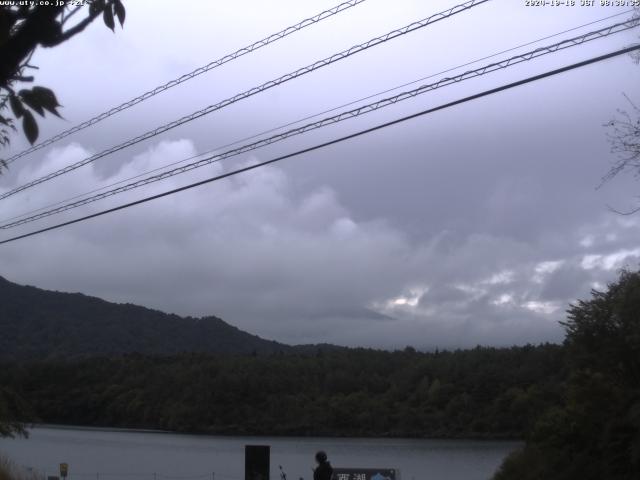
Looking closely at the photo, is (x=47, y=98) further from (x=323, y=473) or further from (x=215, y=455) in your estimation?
(x=215, y=455)

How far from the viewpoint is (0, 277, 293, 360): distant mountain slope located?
3452 inches

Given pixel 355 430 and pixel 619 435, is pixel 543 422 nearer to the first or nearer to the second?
pixel 619 435

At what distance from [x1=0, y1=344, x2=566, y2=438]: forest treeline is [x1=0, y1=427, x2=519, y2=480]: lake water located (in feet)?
8.12

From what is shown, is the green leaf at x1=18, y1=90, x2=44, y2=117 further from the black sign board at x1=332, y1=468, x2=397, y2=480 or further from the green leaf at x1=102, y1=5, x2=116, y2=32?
the black sign board at x1=332, y1=468, x2=397, y2=480

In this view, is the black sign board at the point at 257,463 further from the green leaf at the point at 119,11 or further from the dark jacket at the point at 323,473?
the green leaf at the point at 119,11

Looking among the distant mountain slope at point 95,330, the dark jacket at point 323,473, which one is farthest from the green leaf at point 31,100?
the distant mountain slope at point 95,330

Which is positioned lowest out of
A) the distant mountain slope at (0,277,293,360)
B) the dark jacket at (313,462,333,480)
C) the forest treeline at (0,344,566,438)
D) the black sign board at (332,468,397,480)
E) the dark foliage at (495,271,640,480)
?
the black sign board at (332,468,397,480)

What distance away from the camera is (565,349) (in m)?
18.8

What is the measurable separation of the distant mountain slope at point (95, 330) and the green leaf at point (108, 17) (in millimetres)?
79649

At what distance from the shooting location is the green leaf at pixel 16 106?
4.17 meters

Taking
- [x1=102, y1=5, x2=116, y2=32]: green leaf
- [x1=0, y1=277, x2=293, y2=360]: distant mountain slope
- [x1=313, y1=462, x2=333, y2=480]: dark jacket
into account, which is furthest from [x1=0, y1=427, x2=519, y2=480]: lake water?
[x1=0, y1=277, x2=293, y2=360]: distant mountain slope

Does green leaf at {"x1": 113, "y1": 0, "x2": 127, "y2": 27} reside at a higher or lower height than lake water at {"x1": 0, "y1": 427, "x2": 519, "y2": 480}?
higher

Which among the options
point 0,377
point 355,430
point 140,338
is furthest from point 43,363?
point 140,338

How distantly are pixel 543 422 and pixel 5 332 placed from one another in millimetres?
75331
